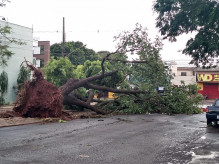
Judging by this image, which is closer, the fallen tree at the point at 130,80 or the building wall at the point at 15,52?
the fallen tree at the point at 130,80

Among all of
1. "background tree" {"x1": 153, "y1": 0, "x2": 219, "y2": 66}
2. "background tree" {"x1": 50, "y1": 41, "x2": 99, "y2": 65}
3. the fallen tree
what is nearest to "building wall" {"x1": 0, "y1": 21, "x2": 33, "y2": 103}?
the fallen tree

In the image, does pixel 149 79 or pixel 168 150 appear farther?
pixel 149 79

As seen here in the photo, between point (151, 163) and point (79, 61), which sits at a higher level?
point (79, 61)

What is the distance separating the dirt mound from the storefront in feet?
127

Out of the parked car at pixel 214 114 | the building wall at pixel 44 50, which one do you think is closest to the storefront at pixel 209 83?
the building wall at pixel 44 50

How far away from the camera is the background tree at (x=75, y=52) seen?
189ft

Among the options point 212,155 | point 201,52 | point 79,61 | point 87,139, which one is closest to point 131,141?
point 87,139

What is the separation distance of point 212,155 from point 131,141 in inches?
114

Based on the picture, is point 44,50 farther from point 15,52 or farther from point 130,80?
point 130,80

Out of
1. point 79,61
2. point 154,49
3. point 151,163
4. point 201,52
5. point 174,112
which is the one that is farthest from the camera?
point 79,61

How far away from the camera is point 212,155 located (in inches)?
305

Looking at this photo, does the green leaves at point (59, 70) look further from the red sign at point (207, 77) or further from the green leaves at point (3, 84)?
the red sign at point (207, 77)

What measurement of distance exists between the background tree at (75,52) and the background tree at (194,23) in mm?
41157

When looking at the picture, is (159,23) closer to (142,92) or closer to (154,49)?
(154,49)
